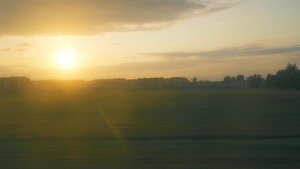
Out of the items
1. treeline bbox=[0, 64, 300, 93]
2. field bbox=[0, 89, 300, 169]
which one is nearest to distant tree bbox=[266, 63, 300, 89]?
treeline bbox=[0, 64, 300, 93]

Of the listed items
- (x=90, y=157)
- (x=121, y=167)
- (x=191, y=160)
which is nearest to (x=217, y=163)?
(x=191, y=160)

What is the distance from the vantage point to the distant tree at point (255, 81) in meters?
86.4

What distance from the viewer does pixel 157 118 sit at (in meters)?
19.6

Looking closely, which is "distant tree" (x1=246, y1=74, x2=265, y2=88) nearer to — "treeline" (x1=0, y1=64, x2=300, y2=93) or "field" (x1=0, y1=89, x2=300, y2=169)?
"treeline" (x1=0, y1=64, x2=300, y2=93)

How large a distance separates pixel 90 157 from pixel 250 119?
1110cm

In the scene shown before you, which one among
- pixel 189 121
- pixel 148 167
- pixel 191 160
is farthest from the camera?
pixel 189 121

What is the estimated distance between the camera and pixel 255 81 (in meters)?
88.1

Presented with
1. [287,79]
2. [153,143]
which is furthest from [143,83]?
[153,143]

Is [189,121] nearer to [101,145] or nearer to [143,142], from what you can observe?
[143,142]

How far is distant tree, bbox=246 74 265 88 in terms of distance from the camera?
283ft

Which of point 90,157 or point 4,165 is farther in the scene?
point 90,157

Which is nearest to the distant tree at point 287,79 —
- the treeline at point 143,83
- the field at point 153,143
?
the treeline at point 143,83

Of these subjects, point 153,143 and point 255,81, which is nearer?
point 153,143

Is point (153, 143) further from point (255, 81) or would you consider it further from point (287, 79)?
point (255, 81)
